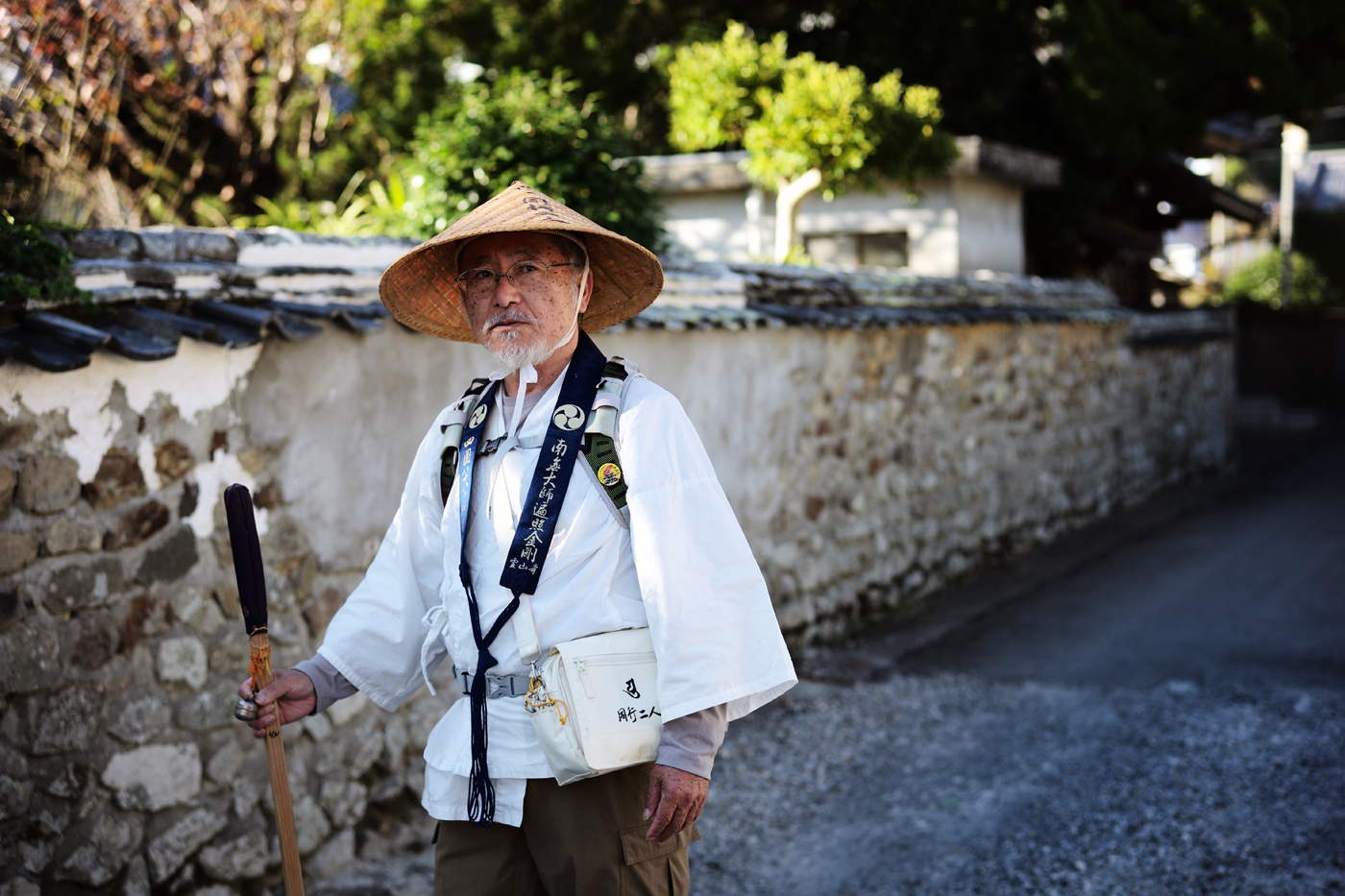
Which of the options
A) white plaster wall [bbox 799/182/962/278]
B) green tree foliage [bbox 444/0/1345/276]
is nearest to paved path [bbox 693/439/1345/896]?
white plaster wall [bbox 799/182/962/278]

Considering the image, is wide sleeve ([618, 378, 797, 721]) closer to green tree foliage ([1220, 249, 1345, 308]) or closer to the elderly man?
the elderly man

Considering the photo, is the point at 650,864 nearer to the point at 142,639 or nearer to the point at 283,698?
the point at 283,698

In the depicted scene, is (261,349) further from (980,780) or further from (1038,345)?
(1038,345)

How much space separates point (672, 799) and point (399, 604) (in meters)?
0.73

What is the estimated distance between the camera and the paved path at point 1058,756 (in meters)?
3.82

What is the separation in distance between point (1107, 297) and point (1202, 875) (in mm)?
9053

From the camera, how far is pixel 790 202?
949 centimetres

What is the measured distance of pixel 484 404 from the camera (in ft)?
7.61

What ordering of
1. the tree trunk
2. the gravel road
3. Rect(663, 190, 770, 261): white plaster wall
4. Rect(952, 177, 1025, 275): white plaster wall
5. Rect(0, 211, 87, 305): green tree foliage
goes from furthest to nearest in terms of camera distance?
Rect(663, 190, 770, 261): white plaster wall < Rect(952, 177, 1025, 275): white plaster wall < the tree trunk < the gravel road < Rect(0, 211, 87, 305): green tree foliage

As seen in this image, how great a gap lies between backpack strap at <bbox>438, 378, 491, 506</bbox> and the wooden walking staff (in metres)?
0.37

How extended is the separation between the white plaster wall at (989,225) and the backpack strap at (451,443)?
8737mm

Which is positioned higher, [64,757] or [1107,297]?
[1107,297]

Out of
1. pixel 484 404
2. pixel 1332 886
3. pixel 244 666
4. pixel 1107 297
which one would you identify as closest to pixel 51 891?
pixel 244 666

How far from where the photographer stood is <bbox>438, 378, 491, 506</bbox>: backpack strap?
2312 millimetres
